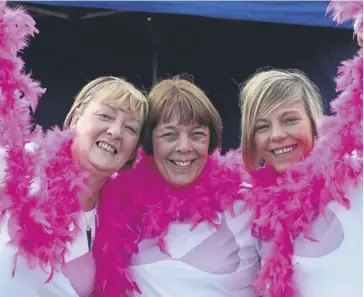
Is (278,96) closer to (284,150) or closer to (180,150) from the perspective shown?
(284,150)

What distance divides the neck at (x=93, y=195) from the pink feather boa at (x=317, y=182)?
0.56 meters

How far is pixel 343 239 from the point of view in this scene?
5.21ft

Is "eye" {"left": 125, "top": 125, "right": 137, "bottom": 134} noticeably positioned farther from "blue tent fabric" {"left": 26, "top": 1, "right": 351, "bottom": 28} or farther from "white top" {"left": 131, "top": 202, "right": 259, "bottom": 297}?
"blue tent fabric" {"left": 26, "top": 1, "right": 351, "bottom": 28}

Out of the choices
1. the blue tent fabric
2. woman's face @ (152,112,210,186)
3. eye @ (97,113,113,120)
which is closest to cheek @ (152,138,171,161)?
woman's face @ (152,112,210,186)

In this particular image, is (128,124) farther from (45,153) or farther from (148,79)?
(148,79)

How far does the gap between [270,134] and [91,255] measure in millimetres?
747

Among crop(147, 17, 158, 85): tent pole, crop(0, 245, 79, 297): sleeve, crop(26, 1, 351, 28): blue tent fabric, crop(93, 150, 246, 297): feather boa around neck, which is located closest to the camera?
crop(0, 245, 79, 297): sleeve

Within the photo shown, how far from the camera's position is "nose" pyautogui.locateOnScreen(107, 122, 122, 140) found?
192cm

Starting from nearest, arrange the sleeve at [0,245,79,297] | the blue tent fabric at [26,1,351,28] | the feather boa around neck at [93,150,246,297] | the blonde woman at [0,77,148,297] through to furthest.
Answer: the sleeve at [0,245,79,297] < the blonde woman at [0,77,148,297] < the feather boa around neck at [93,150,246,297] < the blue tent fabric at [26,1,351,28]

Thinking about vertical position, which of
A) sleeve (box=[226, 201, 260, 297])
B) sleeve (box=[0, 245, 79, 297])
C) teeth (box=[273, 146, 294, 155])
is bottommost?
sleeve (box=[0, 245, 79, 297])

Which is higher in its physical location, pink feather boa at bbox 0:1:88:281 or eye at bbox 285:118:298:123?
eye at bbox 285:118:298:123

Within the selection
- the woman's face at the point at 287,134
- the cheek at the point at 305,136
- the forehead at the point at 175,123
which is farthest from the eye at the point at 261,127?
the forehead at the point at 175,123

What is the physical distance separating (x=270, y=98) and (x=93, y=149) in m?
0.64

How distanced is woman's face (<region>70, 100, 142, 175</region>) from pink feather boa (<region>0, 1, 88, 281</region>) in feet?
0.58
